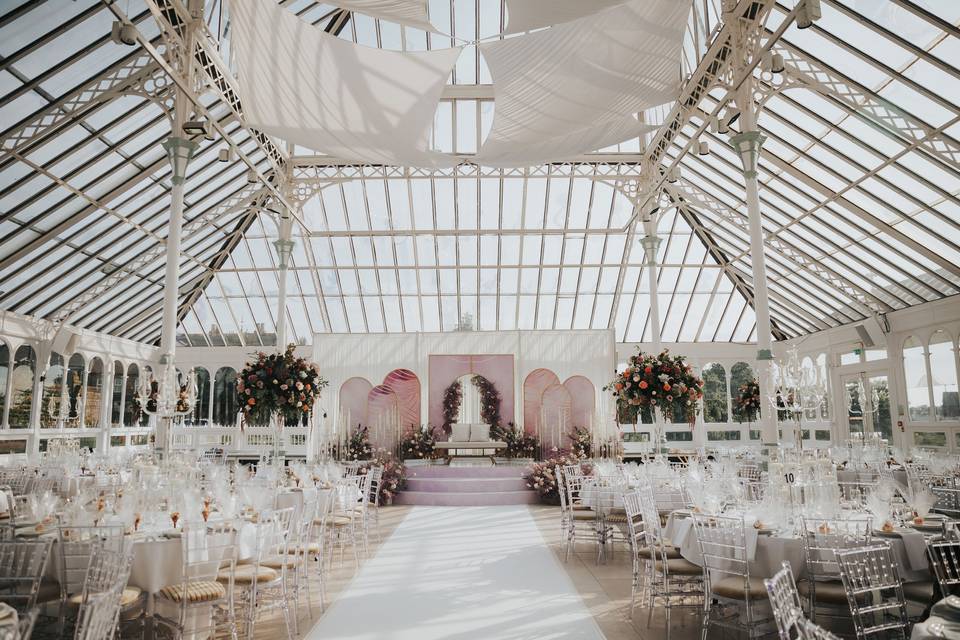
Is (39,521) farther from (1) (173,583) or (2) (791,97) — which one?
(2) (791,97)

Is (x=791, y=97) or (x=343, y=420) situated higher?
(x=791, y=97)

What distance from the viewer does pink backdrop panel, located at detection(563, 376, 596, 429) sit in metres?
15.8

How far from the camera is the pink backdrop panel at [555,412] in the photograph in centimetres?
1567

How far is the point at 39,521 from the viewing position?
4.85 m

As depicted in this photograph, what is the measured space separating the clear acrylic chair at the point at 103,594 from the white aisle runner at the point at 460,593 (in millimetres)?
1518

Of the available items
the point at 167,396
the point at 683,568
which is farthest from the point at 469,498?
the point at 683,568

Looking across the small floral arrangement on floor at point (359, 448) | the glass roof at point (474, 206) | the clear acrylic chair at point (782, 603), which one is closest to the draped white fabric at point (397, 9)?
the glass roof at point (474, 206)

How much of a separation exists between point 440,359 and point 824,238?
911 centimetres

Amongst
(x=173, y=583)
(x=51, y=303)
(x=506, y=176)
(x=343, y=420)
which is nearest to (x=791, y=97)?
(x=506, y=176)

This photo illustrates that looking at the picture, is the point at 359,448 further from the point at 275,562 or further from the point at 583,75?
the point at 583,75

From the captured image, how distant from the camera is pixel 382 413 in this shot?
1595 cm

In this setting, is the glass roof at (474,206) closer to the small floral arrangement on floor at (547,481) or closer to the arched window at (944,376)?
the arched window at (944,376)

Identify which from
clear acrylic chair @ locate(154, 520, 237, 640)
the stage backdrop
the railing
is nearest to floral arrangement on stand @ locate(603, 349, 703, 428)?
the stage backdrop

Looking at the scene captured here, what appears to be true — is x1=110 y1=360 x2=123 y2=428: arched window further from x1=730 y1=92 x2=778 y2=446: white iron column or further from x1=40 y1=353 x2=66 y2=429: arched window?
x1=730 y1=92 x2=778 y2=446: white iron column
